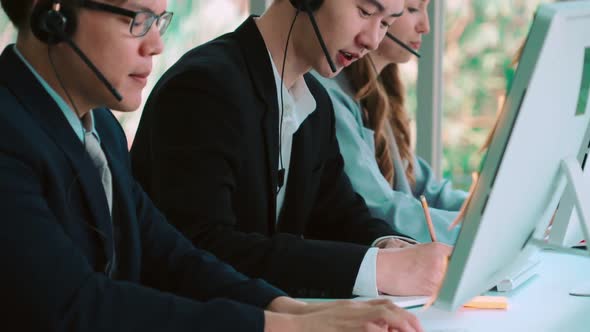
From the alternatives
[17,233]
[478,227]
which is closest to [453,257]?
[478,227]

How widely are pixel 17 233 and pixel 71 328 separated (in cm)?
14

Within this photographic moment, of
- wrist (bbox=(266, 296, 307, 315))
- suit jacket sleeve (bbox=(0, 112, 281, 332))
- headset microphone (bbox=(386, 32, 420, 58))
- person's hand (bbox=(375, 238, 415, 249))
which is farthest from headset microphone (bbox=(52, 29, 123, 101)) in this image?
headset microphone (bbox=(386, 32, 420, 58))

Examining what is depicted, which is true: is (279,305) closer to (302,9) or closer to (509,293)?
(509,293)

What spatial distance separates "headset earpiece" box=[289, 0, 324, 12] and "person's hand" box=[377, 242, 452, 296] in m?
0.61

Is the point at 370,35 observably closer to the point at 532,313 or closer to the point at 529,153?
the point at 532,313

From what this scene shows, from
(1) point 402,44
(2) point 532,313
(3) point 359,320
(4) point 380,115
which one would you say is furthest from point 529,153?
(4) point 380,115

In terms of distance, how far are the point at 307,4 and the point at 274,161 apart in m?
0.35

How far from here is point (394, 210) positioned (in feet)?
7.52

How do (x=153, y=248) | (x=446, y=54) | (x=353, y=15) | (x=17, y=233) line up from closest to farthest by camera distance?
(x=17, y=233) → (x=153, y=248) → (x=353, y=15) → (x=446, y=54)

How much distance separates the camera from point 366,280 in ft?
5.30

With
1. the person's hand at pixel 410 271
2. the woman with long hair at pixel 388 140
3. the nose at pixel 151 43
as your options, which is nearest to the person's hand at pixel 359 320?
the person's hand at pixel 410 271

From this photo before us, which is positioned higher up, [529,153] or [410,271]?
[529,153]

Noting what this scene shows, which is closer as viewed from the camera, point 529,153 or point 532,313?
point 529,153

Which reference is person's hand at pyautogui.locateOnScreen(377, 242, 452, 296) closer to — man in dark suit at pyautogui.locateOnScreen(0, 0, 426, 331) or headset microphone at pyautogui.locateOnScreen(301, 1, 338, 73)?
man in dark suit at pyautogui.locateOnScreen(0, 0, 426, 331)
